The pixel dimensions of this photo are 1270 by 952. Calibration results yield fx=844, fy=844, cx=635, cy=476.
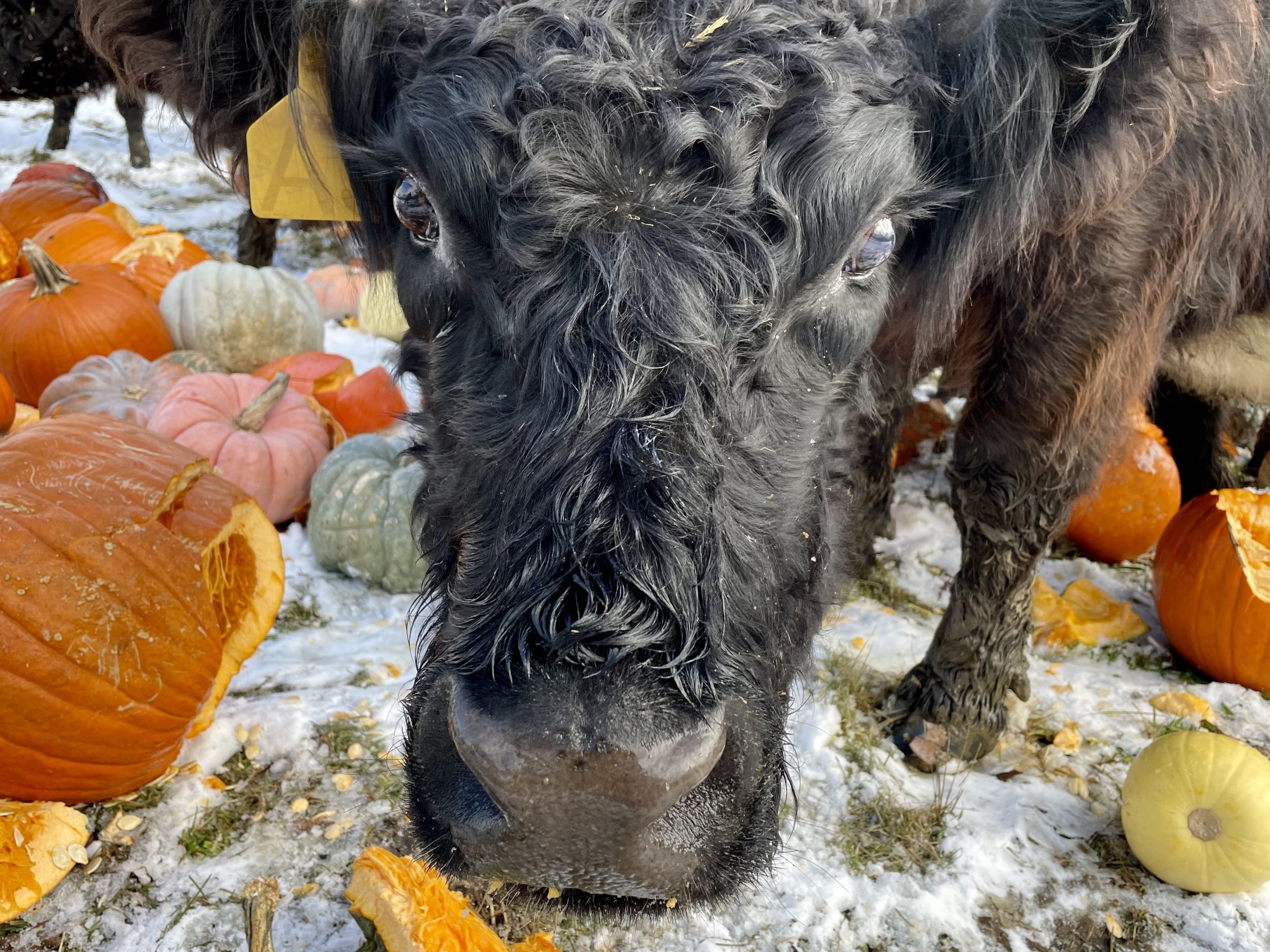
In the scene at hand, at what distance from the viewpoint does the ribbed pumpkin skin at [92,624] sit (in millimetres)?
2184

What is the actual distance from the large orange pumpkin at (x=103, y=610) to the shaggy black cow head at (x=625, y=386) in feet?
3.46

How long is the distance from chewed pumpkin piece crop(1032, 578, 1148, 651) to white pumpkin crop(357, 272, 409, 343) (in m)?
2.89

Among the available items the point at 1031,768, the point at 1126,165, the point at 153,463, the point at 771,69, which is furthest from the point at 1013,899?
the point at 153,463

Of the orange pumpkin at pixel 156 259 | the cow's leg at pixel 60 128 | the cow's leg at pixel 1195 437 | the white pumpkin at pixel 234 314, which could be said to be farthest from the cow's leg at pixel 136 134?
the cow's leg at pixel 1195 437

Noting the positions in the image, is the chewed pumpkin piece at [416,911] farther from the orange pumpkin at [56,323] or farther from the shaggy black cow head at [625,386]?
the orange pumpkin at [56,323]

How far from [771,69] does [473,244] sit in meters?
0.67

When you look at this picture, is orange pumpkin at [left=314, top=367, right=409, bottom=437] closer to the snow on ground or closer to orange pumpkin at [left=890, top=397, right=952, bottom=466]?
the snow on ground

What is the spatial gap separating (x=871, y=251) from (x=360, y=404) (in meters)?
3.45

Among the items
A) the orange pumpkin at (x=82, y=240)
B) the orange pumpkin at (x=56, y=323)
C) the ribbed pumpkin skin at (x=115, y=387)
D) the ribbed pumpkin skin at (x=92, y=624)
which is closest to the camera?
the ribbed pumpkin skin at (x=92, y=624)

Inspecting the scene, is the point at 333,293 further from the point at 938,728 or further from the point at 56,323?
the point at 938,728

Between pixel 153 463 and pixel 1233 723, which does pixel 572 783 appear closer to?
pixel 153 463

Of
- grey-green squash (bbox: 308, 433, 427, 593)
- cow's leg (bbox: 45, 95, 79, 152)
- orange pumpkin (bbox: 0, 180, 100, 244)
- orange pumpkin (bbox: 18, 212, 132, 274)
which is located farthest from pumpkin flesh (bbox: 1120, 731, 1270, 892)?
cow's leg (bbox: 45, 95, 79, 152)

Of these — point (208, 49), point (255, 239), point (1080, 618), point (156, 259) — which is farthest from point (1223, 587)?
point (255, 239)

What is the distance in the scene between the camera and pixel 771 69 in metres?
1.63
